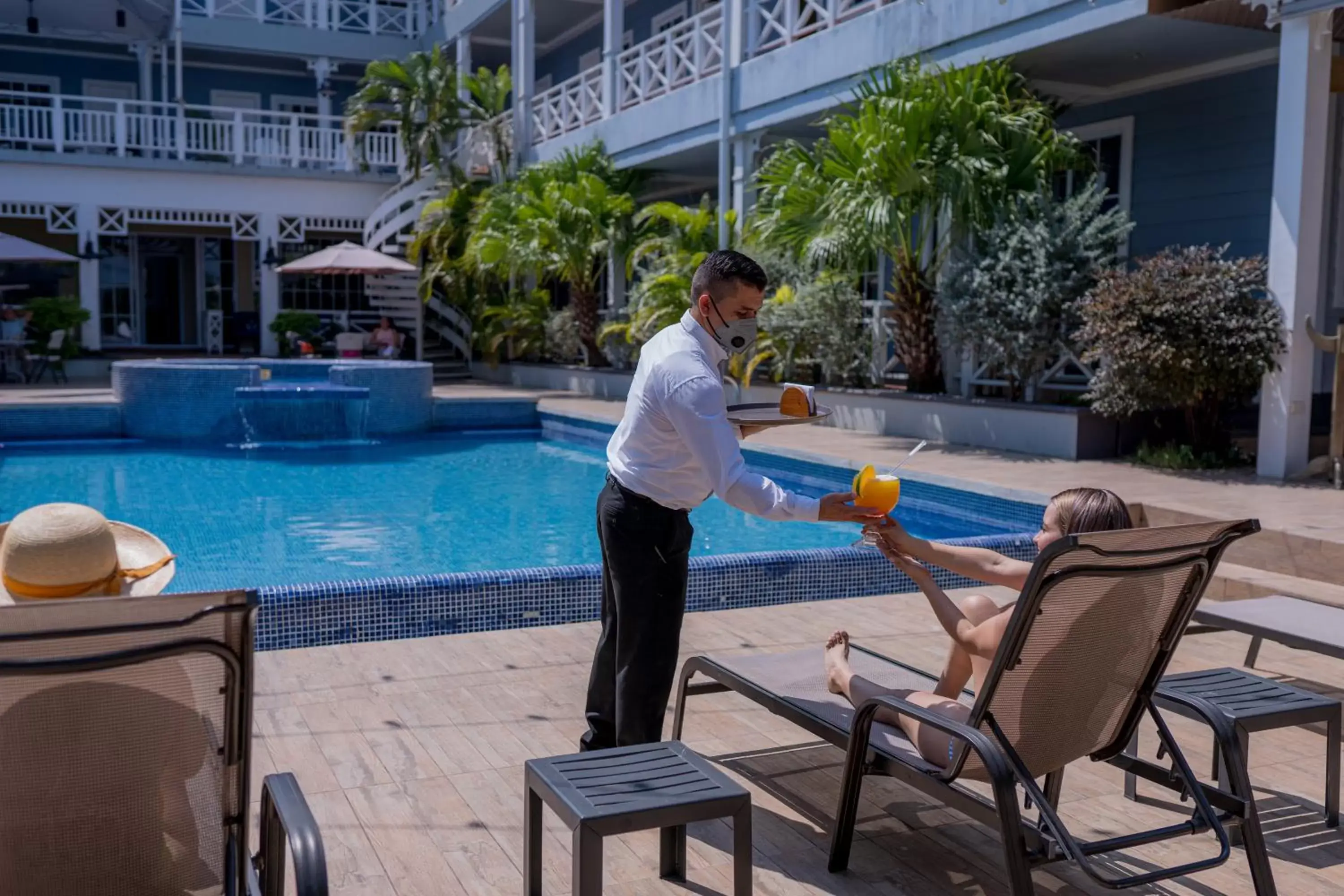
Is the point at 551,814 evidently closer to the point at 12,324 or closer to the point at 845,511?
the point at 845,511

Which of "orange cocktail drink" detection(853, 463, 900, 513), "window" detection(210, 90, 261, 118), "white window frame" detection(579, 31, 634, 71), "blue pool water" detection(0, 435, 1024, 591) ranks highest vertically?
"white window frame" detection(579, 31, 634, 71)

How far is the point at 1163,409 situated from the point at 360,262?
1337 centimetres

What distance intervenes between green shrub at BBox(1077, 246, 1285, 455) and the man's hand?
6357mm

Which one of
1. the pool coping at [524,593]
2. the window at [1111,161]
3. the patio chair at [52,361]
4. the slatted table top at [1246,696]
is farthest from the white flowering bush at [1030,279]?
the patio chair at [52,361]

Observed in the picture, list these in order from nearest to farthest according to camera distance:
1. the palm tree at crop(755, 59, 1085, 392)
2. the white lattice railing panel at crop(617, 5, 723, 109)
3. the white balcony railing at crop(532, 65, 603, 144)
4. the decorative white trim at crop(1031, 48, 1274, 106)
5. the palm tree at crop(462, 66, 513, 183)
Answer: the palm tree at crop(755, 59, 1085, 392) → the decorative white trim at crop(1031, 48, 1274, 106) → the white lattice railing panel at crop(617, 5, 723, 109) → the white balcony railing at crop(532, 65, 603, 144) → the palm tree at crop(462, 66, 513, 183)

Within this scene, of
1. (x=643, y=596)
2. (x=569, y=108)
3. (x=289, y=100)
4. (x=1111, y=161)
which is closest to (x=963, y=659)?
(x=643, y=596)

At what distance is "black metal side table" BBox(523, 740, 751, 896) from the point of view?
2264 mm

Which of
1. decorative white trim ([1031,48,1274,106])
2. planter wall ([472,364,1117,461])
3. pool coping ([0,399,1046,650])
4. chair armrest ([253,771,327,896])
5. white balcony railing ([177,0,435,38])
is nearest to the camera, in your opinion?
chair armrest ([253,771,327,896])

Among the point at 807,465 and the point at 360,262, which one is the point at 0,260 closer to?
the point at 360,262

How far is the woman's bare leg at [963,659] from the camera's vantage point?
3.07 metres

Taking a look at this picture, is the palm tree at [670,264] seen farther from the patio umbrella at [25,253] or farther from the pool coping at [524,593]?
the patio umbrella at [25,253]

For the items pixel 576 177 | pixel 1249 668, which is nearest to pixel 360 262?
pixel 576 177

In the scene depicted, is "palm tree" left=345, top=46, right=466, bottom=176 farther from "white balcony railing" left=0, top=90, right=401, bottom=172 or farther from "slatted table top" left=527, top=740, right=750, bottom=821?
"slatted table top" left=527, top=740, right=750, bottom=821

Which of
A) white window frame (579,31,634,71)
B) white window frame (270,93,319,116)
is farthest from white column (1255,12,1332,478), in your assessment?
white window frame (270,93,319,116)
